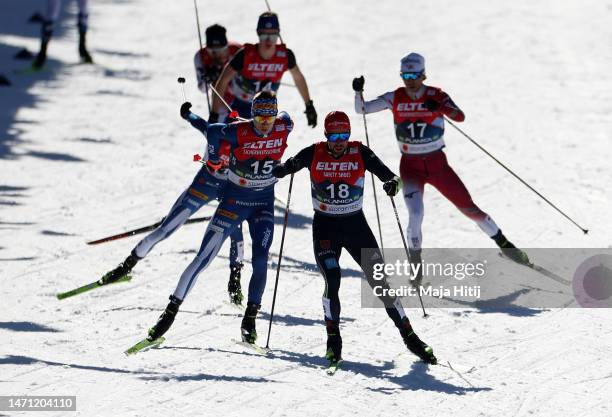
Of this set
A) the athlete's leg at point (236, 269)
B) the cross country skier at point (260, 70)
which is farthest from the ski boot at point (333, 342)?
the cross country skier at point (260, 70)

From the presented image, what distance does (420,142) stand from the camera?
1169 centimetres

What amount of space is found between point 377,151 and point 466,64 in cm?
612

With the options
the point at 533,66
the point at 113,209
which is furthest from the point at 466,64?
the point at 113,209

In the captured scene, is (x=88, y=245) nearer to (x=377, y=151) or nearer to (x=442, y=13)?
(x=377, y=151)

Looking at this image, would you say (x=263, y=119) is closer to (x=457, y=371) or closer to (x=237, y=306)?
(x=237, y=306)

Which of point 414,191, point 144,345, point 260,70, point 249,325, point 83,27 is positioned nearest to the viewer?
point 144,345

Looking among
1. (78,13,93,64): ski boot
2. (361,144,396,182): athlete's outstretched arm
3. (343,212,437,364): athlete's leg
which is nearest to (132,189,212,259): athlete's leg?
(343,212,437,364): athlete's leg

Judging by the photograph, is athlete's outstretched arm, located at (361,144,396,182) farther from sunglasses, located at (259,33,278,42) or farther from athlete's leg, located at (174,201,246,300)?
sunglasses, located at (259,33,278,42)

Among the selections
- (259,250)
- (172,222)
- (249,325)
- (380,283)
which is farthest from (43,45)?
(380,283)

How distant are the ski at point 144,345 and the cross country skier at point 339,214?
1631mm

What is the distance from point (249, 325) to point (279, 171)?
5.00ft

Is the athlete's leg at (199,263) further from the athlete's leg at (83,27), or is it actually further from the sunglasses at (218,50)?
the athlete's leg at (83,27)

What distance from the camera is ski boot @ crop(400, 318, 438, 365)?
967 cm

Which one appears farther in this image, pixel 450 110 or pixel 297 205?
pixel 297 205
